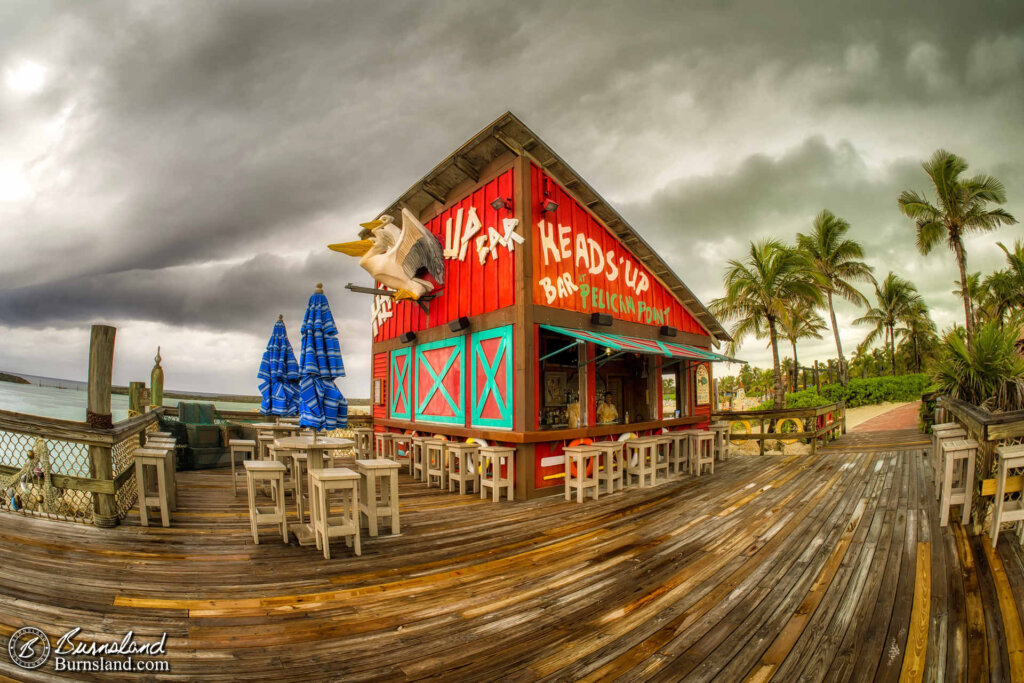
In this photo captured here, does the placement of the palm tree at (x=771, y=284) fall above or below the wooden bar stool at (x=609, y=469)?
above

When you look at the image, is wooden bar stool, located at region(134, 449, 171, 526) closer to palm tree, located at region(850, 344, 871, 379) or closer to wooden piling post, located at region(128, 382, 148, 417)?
wooden piling post, located at region(128, 382, 148, 417)

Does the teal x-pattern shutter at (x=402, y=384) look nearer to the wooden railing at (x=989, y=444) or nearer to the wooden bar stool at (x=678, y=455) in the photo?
the wooden bar stool at (x=678, y=455)

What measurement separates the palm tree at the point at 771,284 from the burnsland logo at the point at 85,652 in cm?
1542

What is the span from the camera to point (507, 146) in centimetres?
702

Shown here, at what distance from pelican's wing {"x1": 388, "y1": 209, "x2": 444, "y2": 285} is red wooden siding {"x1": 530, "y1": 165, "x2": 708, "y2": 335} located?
7.81 feet

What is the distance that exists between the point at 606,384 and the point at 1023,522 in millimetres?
6814

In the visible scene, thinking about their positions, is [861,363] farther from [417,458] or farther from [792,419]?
[417,458]

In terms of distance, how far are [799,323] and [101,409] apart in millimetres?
24642

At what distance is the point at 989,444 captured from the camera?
4.23 metres

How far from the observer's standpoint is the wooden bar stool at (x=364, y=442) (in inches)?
377

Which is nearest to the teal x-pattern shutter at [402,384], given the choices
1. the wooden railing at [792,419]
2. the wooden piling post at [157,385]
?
the wooden piling post at [157,385]

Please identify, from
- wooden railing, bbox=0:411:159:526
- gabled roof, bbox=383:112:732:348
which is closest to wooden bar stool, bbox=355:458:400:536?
wooden railing, bbox=0:411:159:526

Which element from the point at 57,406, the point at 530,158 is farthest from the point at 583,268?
the point at 57,406

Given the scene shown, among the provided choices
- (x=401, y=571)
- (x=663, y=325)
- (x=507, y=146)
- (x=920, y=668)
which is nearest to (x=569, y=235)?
(x=507, y=146)
